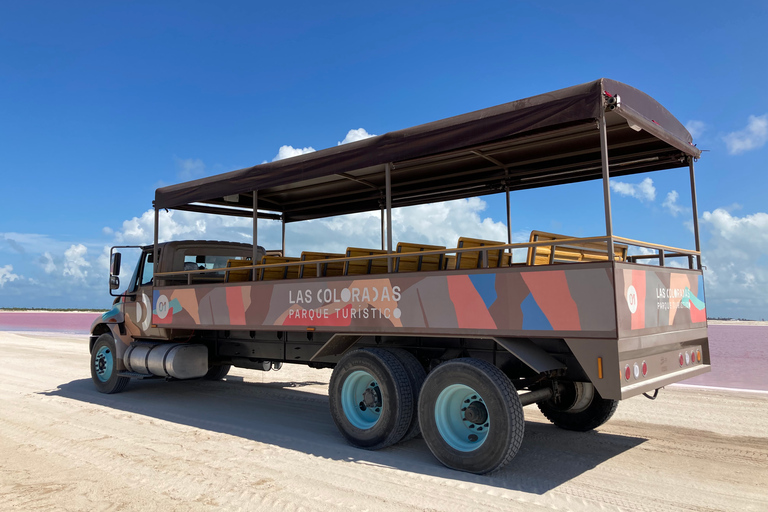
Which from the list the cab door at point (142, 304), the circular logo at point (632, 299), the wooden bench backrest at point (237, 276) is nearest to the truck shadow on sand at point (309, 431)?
the cab door at point (142, 304)

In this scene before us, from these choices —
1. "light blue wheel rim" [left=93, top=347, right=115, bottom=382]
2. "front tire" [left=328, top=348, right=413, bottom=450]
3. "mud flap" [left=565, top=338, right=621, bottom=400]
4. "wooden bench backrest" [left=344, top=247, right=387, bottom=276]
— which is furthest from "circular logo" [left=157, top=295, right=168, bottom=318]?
"mud flap" [left=565, top=338, right=621, bottom=400]

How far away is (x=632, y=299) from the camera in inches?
174

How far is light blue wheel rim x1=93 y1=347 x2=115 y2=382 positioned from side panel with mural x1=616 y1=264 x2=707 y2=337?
8.14 metres

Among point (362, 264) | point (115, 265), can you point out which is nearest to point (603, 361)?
point (362, 264)

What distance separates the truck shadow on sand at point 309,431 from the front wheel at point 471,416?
6.6 inches

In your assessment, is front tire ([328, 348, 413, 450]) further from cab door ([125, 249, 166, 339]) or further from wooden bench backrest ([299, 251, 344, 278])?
cab door ([125, 249, 166, 339])

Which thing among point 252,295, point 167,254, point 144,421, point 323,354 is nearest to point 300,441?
point 323,354

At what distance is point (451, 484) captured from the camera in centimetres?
434

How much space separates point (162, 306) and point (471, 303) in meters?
5.37

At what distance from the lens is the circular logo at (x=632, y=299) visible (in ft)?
14.3

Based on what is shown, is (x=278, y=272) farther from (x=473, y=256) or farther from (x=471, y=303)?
(x=471, y=303)

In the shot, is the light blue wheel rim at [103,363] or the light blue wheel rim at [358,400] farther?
the light blue wheel rim at [103,363]

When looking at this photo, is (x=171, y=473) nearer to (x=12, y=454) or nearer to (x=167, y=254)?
(x=12, y=454)

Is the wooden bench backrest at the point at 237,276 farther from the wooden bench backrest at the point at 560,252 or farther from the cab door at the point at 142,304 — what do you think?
the wooden bench backrest at the point at 560,252
